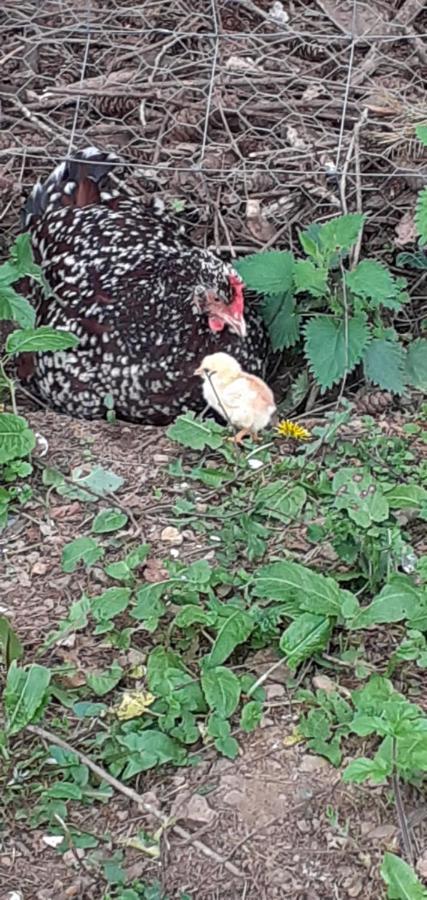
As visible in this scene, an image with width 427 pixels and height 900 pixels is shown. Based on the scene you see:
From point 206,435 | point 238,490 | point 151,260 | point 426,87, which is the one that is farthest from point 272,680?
point 426,87

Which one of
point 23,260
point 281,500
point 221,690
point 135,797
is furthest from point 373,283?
point 135,797

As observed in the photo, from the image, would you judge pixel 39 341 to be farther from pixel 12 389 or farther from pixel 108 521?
pixel 108 521

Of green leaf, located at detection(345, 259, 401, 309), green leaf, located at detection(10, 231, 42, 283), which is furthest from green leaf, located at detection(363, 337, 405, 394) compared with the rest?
green leaf, located at detection(10, 231, 42, 283)

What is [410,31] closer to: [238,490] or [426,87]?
[426,87]

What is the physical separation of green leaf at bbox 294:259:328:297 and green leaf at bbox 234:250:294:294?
0.09 meters

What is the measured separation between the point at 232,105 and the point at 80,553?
2094mm

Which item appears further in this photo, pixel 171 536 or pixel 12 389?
pixel 12 389

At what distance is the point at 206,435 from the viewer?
118 inches

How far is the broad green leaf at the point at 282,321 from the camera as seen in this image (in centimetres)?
348

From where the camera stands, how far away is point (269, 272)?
3369 millimetres

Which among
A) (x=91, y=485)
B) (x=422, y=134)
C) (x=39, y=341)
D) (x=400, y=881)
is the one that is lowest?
(x=91, y=485)

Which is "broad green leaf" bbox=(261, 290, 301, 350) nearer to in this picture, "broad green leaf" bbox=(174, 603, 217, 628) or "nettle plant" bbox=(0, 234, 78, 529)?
"nettle plant" bbox=(0, 234, 78, 529)

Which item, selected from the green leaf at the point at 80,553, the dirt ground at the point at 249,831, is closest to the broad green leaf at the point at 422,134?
the green leaf at the point at 80,553

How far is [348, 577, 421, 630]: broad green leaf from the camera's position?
229 cm
